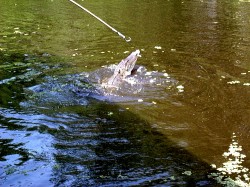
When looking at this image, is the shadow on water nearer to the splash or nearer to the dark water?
the dark water

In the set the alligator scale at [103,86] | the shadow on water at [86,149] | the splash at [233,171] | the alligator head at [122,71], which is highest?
the alligator head at [122,71]

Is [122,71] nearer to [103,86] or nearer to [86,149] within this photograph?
[103,86]

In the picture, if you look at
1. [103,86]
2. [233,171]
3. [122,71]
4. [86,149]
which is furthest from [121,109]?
[233,171]

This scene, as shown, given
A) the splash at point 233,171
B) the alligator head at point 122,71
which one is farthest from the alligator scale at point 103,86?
the splash at point 233,171

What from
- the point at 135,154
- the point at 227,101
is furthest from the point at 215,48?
the point at 135,154

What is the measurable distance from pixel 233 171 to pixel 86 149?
257 cm

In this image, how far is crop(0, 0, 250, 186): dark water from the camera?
6234mm

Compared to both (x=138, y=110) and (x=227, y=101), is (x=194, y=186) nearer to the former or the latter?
(x=138, y=110)

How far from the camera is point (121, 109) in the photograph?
8633mm

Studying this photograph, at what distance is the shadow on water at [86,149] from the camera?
234 inches

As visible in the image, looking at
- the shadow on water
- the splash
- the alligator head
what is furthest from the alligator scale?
the splash

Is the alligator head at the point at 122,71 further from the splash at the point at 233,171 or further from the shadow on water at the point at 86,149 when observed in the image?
the splash at the point at 233,171

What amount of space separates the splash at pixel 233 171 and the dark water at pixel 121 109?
112 mm

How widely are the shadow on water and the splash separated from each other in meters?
0.20
